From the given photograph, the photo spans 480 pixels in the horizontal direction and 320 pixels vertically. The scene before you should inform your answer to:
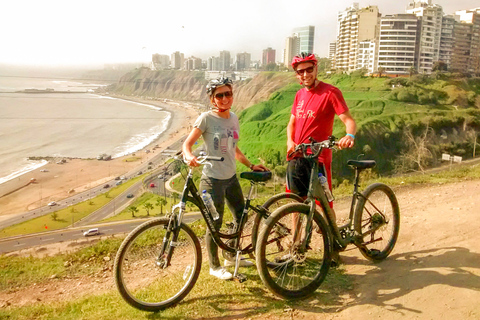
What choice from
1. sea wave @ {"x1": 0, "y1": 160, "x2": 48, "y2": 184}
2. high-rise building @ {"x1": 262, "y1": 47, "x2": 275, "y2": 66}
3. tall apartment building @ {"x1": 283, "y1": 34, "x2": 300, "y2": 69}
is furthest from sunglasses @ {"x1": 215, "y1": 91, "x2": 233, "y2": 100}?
high-rise building @ {"x1": 262, "y1": 47, "x2": 275, "y2": 66}

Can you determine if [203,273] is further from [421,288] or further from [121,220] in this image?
[121,220]

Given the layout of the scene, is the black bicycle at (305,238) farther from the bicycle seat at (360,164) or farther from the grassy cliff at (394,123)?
the grassy cliff at (394,123)

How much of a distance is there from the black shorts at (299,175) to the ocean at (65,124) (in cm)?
2900

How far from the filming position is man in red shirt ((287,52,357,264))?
347 centimetres

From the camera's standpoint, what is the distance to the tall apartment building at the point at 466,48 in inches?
1855

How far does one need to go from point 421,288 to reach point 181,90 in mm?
45877

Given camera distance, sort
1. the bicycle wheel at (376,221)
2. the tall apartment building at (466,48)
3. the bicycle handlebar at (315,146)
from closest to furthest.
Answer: the bicycle handlebar at (315,146)
the bicycle wheel at (376,221)
the tall apartment building at (466,48)

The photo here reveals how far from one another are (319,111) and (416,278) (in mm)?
1612

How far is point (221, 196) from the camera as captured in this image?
3.52m

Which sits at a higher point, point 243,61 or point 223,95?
point 243,61

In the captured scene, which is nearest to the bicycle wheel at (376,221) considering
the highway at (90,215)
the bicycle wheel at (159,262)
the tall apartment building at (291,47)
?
the bicycle wheel at (159,262)

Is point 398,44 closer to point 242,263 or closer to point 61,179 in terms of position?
point 61,179

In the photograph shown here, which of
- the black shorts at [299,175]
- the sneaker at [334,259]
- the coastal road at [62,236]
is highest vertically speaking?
the black shorts at [299,175]

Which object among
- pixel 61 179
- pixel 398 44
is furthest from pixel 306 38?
pixel 61 179
